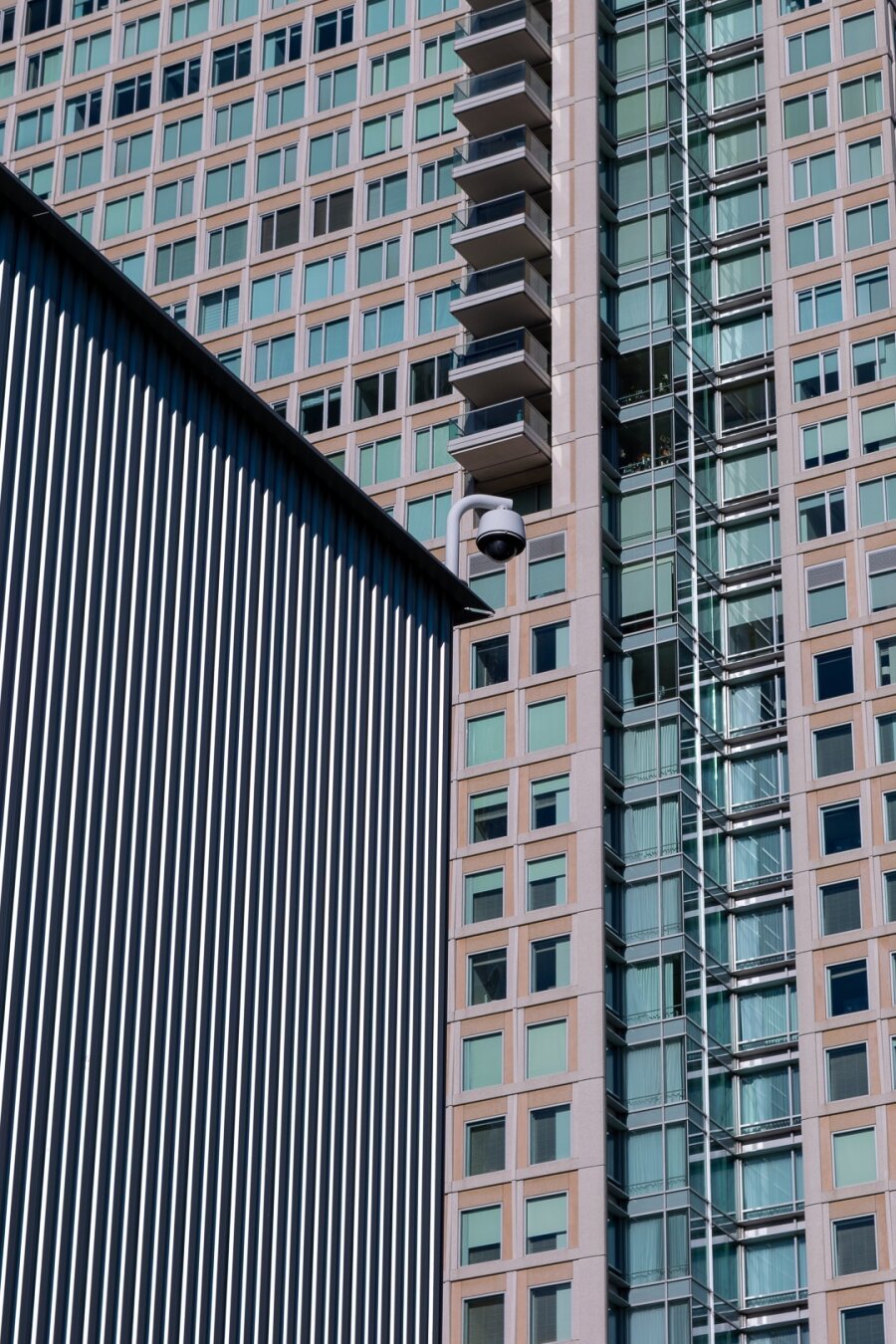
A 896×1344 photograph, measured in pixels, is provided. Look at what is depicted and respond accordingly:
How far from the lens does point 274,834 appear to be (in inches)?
1128

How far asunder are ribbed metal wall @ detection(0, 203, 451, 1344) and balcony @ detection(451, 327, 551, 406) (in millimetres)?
56084

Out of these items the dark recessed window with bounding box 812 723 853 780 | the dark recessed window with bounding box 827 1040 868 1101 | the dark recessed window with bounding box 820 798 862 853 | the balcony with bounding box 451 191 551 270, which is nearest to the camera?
the dark recessed window with bounding box 827 1040 868 1101

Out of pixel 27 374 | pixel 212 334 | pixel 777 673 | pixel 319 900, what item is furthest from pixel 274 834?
pixel 212 334

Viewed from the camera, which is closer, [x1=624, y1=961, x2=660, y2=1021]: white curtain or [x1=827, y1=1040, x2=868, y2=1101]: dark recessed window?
[x1=827, y1=1040, x2=868, y2=1101]: dark recessed window

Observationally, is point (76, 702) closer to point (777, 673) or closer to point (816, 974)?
point (816, 974)

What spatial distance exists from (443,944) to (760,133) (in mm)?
64532

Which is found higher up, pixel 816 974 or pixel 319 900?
pixel 816 974

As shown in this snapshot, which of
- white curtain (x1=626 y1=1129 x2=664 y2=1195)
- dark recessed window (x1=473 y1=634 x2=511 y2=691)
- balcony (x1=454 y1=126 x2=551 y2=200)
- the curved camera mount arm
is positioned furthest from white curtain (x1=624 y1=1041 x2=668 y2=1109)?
the curved camera mount arm

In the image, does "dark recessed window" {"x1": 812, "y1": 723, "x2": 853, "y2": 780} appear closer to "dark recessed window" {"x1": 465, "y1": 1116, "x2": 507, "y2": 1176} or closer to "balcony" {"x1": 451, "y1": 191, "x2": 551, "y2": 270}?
"dark recessed window" {"x1": 465, "y1": 1116, "x2": 507, "y2": 1176}

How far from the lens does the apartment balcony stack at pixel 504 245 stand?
3433 inches

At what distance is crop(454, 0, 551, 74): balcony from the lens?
302ft

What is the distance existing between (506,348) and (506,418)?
2.44 meters

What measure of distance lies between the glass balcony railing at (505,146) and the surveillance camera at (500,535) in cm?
6165

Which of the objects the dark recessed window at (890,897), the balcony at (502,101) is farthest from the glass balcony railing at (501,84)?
the dark recessed window at (890,897)
